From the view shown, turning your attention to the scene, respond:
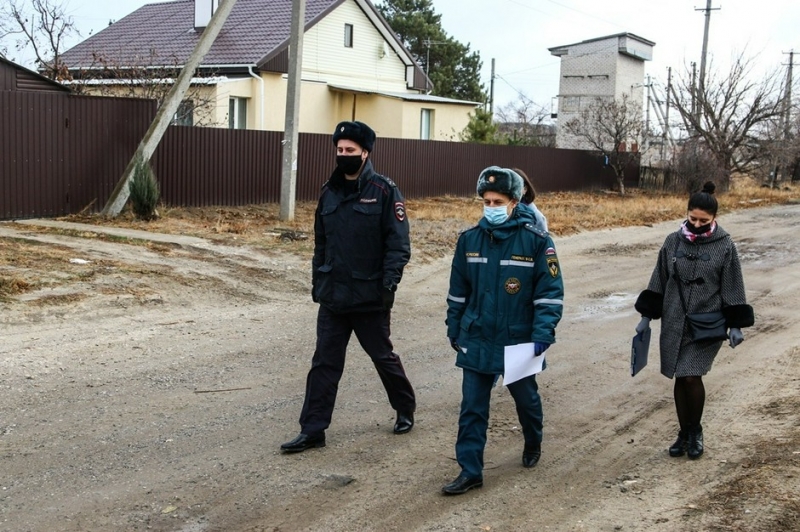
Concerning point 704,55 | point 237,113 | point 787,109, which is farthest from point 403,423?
point 704,55

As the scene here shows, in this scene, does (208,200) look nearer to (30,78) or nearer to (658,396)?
(30,78)

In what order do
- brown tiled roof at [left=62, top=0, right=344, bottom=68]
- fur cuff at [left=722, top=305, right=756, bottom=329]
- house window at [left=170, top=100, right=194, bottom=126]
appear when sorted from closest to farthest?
fur cuff at [left=722, top=305, right=756, bottom=329] → house window at [left=170, top=100, right=194, bottom=126] → brown tiled roof at [left=62, top=0, right=344, bottom=68]

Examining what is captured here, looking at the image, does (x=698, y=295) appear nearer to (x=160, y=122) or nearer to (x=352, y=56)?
(x=160, y=122)

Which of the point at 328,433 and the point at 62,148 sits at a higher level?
the point at 62,148

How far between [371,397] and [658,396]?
7.08ft

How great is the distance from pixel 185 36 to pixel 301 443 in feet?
97.0

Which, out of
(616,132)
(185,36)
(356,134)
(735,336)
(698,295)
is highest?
(185,36)

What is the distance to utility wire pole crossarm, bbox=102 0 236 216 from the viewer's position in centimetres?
1633

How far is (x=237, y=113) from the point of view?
29031 millimetres

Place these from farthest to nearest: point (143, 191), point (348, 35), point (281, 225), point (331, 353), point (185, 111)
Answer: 1. point (348, 35)
2. point (185, 111)
3. point (281, 225)
4. point (143, 191)
5. point (331, 353)

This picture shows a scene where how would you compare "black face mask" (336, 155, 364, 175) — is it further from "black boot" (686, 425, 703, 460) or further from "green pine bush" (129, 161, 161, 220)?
"green pine bush" (129, 161, 161, 220)

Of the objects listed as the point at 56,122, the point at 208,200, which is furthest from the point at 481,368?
the point at 208,200

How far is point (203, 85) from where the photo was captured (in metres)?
26.7

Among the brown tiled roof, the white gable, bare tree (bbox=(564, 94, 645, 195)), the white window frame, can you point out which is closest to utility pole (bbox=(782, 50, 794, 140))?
bare tree (bbox=(564, 94, 645, 195))
